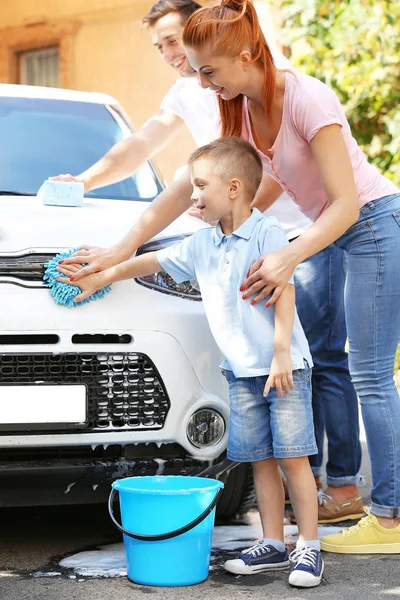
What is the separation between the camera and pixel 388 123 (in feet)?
25.4

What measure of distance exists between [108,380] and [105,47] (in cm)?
912

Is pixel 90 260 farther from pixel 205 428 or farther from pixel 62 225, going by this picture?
pixel 205 428

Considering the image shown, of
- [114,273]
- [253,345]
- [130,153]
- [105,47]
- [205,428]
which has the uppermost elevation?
[105,47]

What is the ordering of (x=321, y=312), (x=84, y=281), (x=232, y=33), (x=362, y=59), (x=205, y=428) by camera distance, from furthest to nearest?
(x=362, y=59) < (x=321, y=312) < (x=205, y=428) < (x=84, y=281) < (x=232, y=33)

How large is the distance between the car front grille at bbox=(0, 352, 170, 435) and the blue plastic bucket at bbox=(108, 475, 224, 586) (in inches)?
8.8

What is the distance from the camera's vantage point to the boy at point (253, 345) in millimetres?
3141

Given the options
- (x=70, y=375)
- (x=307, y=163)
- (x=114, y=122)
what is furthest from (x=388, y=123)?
(x=70, y=375)

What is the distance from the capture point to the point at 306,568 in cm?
307

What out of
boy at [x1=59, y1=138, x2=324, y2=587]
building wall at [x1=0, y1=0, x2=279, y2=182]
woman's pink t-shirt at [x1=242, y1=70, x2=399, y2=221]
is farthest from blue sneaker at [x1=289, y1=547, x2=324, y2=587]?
building wall at [x1=0, y1=0, x2=279, y2=182]

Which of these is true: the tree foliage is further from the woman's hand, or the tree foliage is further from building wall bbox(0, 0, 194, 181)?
the woman's hand

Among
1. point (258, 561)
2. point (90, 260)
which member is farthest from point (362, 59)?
point (258, 561)

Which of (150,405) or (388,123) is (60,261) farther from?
(388,123)

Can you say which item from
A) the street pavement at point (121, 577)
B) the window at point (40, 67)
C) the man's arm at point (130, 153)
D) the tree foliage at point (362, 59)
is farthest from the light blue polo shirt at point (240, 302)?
the window at point (40, 67)

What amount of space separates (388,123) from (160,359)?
4.97 metres
